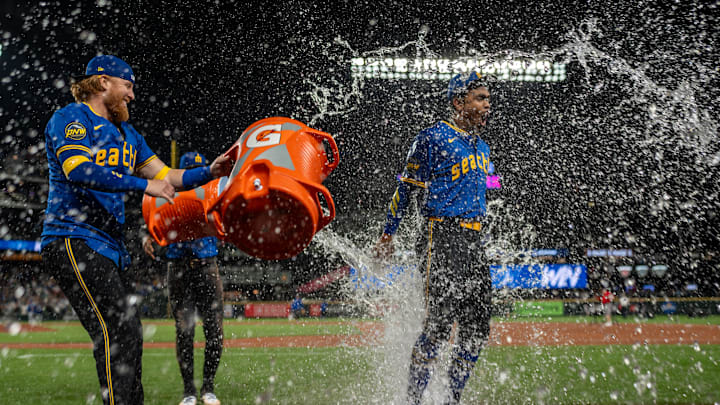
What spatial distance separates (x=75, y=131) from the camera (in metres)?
2.38

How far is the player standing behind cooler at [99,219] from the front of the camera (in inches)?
89.6

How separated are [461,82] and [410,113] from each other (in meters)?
21.7

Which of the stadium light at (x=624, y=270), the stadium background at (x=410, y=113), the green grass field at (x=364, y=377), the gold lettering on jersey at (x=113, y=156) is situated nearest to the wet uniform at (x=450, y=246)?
the green grass field at (x=364, y=377)

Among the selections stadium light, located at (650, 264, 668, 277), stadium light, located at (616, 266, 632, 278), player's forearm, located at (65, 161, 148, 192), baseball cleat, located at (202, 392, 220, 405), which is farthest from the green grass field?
stadium light, located at (616, 266, 632, 278)

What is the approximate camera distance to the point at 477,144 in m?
3.35

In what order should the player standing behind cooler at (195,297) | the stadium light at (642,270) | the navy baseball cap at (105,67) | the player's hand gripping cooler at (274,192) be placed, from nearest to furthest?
the player's hand gripping cooler at (274,192) → the navy baseball cap at (105,67) → the player standing behind cooler at (195,297) → the stadium light at (642,270)

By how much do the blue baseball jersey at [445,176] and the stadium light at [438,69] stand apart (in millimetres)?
16634

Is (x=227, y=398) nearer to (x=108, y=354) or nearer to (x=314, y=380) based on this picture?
(x=314, y=380)

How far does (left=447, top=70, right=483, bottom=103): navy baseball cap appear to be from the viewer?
3.24 m

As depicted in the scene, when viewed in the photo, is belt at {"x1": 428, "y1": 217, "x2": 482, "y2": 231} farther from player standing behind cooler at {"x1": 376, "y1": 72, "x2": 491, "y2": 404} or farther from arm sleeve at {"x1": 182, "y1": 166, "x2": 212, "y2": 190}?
arm sleeve at {"x1": 182, "y1": 166, "x2": 212, "y2": 190}

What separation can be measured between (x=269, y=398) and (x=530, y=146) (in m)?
21.5

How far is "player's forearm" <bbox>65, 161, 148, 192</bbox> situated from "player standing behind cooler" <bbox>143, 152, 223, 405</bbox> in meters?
1.98

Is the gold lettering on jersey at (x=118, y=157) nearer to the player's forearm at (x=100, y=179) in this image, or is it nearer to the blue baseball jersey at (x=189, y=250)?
the player's forearm at (x=100, y=179)

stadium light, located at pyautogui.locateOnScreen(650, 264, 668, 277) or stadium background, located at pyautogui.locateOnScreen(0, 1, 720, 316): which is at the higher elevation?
stadium background, located at pyautogui.locateOnScreen(0, 1, 720, 316)
